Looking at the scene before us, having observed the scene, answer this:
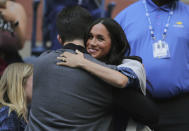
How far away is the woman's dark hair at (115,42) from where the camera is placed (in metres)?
2.16

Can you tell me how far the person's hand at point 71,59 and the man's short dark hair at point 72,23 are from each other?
0.14m

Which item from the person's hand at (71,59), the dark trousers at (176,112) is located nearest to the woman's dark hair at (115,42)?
the person's hand at (71,59)

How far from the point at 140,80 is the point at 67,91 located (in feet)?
1.29

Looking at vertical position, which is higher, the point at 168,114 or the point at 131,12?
the point at 131,12

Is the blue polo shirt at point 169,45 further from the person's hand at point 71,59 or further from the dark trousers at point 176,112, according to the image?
the person's hand at point 71,59

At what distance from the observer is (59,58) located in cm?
192

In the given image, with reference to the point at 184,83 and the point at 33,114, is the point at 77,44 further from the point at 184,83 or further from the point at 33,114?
the point at 184,83

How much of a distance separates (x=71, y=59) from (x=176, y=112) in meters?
1.01

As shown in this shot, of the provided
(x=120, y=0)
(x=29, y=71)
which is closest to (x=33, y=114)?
(x=29, y=71)

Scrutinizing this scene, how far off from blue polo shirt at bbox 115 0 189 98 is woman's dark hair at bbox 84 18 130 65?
408mm

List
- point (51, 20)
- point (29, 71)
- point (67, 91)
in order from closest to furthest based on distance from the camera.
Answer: point (67, 91) < point (29, 71) < point (51, 20)

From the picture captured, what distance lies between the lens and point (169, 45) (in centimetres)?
256

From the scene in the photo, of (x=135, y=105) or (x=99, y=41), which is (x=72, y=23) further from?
(x=135, y=105)

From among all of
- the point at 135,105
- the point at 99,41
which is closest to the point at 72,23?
the point at 99,41
